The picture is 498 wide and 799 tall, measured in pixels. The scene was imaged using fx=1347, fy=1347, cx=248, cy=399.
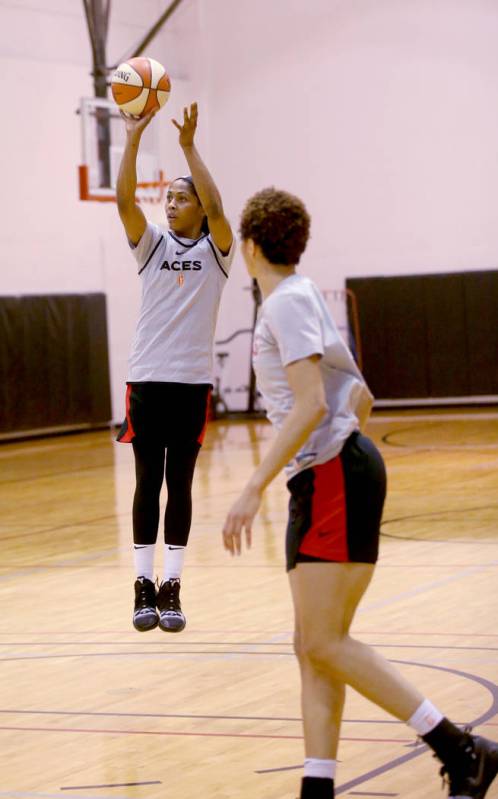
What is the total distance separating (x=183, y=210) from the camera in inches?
223

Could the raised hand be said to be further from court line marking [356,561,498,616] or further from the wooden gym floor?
court line marking [356,561,498,616]

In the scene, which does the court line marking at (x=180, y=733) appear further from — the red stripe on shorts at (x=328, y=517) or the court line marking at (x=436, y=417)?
the court line marking at (x=436, y=417)

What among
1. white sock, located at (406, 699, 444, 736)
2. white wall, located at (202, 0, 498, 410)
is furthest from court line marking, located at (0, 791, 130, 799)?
white wall, located at (202, 0, 498, 410)

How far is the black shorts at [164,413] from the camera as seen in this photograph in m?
5.62

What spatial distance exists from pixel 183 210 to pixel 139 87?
0.78 meters

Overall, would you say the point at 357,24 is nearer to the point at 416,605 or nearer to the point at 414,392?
the point at 414,392

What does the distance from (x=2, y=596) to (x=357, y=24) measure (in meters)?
13.4

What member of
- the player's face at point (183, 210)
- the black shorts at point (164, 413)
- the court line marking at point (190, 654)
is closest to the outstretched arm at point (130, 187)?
the player's face at point (183, 210)

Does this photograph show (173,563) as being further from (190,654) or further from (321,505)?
(321,505)

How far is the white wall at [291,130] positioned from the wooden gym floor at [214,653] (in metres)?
6.93

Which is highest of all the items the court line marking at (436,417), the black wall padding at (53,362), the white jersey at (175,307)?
the white jersey at (175,307)

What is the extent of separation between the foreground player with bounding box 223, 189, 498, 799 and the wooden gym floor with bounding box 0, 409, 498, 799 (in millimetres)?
476

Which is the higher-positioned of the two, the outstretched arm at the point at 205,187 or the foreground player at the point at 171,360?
the outstretched arm at the point at 205,187

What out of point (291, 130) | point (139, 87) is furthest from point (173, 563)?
point (291, 130)
